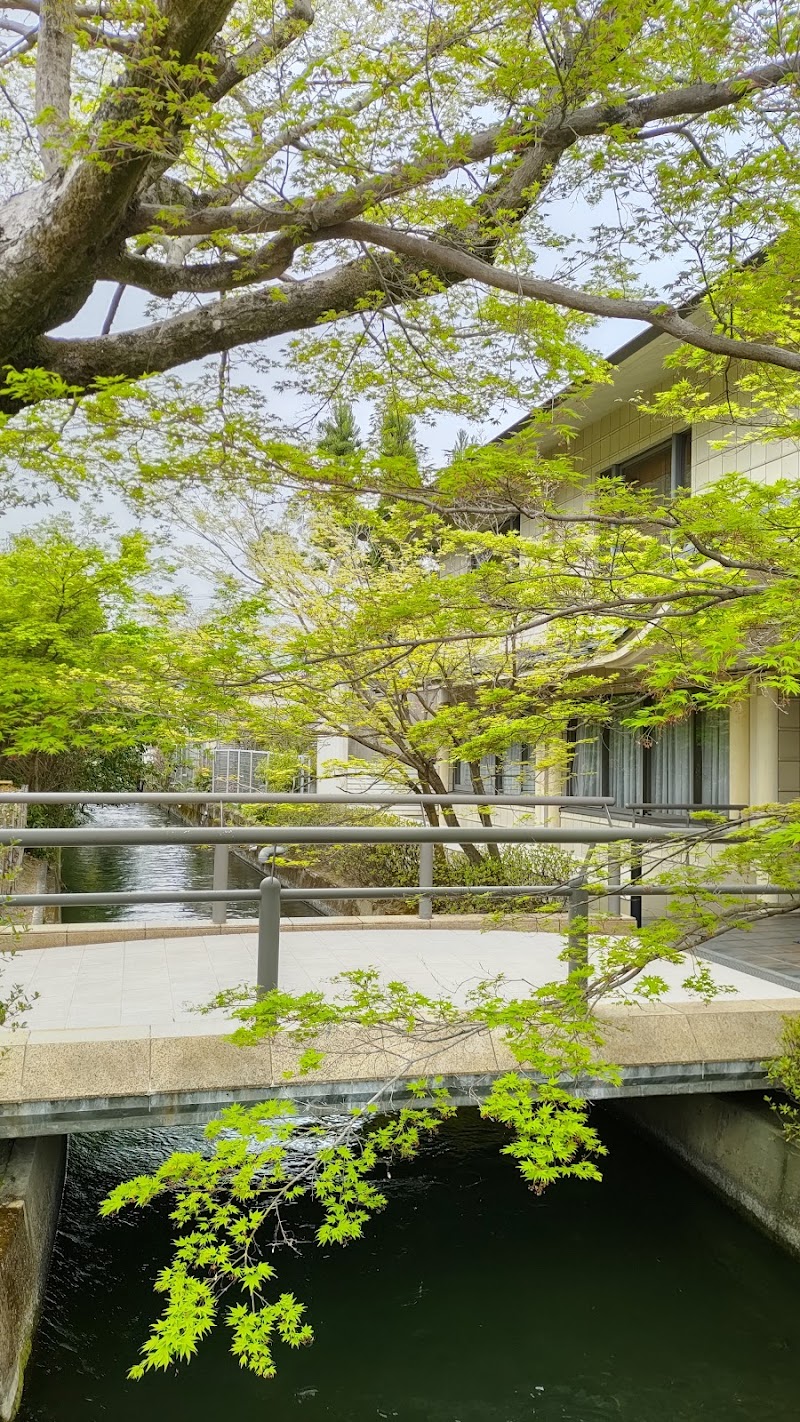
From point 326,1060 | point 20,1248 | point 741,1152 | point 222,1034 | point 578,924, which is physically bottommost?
point 741,1152

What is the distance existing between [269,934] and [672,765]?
8647 millimetres

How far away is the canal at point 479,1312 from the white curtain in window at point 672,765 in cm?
608

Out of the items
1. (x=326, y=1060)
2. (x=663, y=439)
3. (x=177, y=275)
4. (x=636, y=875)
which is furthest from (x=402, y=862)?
(x=177, y=275)

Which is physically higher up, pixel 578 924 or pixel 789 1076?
pixel 578 924

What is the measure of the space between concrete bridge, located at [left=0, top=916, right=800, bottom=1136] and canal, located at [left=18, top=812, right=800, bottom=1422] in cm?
114

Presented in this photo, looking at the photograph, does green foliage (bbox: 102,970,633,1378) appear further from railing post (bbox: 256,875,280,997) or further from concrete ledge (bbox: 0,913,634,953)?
concrete ledge (bbox: 0,913,634,953)

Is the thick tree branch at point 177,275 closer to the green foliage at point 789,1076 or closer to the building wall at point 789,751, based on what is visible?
the green foliage at point 789,1076

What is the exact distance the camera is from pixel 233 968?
5980 mm

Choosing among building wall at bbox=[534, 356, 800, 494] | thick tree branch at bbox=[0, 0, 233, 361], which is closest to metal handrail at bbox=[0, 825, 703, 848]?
thick tree branch at bbox=[0, 0, 233, 361]

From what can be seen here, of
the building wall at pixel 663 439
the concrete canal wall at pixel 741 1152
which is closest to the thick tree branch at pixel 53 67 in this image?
the building wall at pixel 663 439

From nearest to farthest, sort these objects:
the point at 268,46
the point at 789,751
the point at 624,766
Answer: the point at 268,46, the point at 789,751, the point at 624,766

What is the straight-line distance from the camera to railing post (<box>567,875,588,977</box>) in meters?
4.40

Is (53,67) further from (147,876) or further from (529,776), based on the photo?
(147,876)

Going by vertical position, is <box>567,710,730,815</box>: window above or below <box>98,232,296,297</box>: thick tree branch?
below
